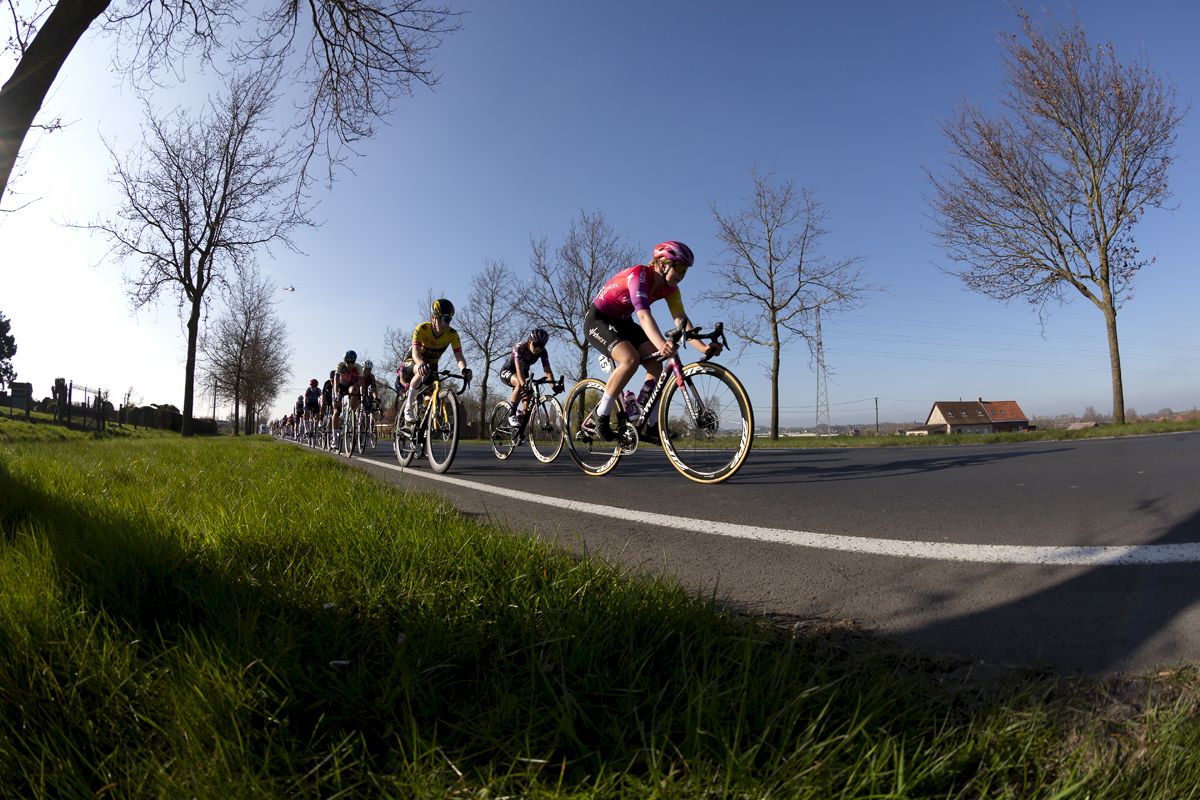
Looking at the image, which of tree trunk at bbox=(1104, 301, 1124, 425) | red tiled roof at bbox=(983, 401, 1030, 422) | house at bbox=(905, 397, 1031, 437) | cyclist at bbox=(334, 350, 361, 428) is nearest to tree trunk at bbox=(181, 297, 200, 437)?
cyclist at bbox=(334, 350, 361, 428)

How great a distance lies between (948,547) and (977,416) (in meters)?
104

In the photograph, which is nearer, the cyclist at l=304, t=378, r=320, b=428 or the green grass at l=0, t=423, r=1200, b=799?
the green grass at l=0, t=423, r=1200, b=799

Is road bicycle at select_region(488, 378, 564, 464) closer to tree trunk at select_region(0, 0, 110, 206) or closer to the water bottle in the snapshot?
the water bottle

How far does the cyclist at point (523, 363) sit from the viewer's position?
26.5 feet

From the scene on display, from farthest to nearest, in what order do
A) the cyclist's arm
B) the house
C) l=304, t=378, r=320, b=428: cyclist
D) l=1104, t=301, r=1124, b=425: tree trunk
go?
the house < l=304, t=378, r=320, b=428: cyclist < l=1104, t=301, r=1124, b=425: tree trunk < the cyclist's arm

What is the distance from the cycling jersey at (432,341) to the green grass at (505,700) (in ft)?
22.3

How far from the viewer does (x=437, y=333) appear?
341 inches

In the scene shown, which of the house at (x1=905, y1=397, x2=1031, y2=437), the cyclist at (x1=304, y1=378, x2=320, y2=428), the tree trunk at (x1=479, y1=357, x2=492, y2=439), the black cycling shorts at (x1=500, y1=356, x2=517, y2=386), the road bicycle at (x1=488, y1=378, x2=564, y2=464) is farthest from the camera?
the house at (x1=905, y1=397, x2=1031, y2=437)

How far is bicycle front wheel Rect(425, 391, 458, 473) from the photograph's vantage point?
7207mm

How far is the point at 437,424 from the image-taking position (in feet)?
25.3

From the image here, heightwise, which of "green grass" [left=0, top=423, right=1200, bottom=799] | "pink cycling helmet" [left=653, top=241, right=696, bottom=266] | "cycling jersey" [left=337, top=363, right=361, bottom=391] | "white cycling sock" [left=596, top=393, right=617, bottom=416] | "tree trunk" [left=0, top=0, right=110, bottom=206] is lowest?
"green grass" [left=0, top=423, right=1200, bottom=799]

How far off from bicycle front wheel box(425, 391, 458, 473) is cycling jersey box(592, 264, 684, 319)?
262 centimetres

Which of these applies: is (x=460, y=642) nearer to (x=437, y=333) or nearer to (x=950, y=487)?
(x=950, y=487)

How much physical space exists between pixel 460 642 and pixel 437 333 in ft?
25.6
